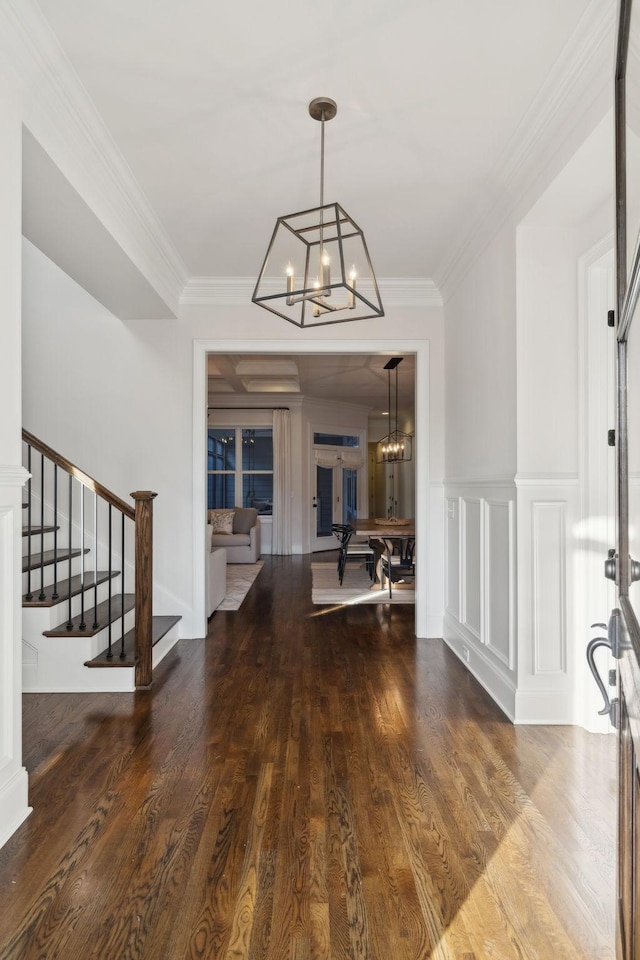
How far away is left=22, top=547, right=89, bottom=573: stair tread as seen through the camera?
3.54m

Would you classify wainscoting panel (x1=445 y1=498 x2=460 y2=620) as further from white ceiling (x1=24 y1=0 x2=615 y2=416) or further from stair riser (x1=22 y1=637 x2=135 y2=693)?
stair riser (x1=22 y1=637 x2=135 y2=693)

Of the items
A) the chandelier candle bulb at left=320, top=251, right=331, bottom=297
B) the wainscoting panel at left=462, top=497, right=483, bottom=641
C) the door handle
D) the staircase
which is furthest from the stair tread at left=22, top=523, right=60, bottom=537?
the door handle

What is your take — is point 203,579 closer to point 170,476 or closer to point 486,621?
point 170,476

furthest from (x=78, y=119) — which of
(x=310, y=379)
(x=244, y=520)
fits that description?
(x=244, y=520)

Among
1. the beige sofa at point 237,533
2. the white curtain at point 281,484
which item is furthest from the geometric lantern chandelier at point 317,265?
the white curtain at point 281,484

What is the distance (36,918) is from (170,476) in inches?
129

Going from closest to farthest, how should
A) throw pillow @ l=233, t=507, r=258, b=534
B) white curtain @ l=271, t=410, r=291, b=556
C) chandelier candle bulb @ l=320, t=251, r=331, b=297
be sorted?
chandelier candle bulb @ l=320, t=251, r=331, b=297
throw pillow @ l=233, t=507, r=258, b=534
white curtain @ l=271, t=410, r=291, b=556

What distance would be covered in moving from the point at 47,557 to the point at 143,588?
0.97 m

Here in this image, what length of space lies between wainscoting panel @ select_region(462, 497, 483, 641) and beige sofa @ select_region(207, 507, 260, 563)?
5.59 metres

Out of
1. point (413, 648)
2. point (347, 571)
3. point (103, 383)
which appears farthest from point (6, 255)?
point (347, 571)

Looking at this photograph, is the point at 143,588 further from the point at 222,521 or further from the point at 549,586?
the point at 222,521

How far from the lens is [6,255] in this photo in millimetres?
1942

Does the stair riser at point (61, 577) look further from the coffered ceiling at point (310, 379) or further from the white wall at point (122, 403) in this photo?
the coffered ceiling at point (310, 379)

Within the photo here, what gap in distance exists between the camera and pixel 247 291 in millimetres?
4605
